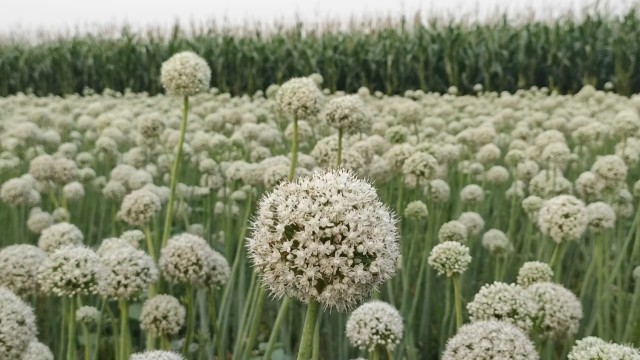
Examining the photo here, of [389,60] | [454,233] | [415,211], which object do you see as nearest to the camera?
[454,233]

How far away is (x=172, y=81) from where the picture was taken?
3.91 metres

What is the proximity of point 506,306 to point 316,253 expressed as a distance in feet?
3.98

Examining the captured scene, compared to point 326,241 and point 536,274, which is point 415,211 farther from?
point 326,241

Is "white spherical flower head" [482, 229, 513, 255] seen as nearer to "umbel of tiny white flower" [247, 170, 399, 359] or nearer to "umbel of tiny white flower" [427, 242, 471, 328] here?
"umbel of tiny white flower" [427, 242, 471, 328]

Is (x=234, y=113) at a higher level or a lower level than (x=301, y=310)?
higher

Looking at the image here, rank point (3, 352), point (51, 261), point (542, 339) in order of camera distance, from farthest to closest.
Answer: point (542, 339), point (51, 261), point (3, 352)

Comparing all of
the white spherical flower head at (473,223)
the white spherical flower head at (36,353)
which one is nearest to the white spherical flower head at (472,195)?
the white spherical flower head at (473,223)

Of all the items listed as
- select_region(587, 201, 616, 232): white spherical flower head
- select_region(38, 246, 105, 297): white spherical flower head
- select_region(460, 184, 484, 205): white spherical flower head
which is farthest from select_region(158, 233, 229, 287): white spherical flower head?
select_region(460, 184, 484, 205): white spherical flower head

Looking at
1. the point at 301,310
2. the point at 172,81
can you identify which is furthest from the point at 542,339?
the point at 172,81

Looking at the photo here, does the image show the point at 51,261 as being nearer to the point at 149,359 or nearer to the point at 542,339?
the point at 149,359

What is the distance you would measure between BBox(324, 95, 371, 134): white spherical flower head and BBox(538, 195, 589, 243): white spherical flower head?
3.80ft

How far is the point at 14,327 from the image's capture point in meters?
2.15

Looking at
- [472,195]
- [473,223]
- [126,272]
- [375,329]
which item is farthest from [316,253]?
[472,195]

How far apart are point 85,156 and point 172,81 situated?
2614mm
